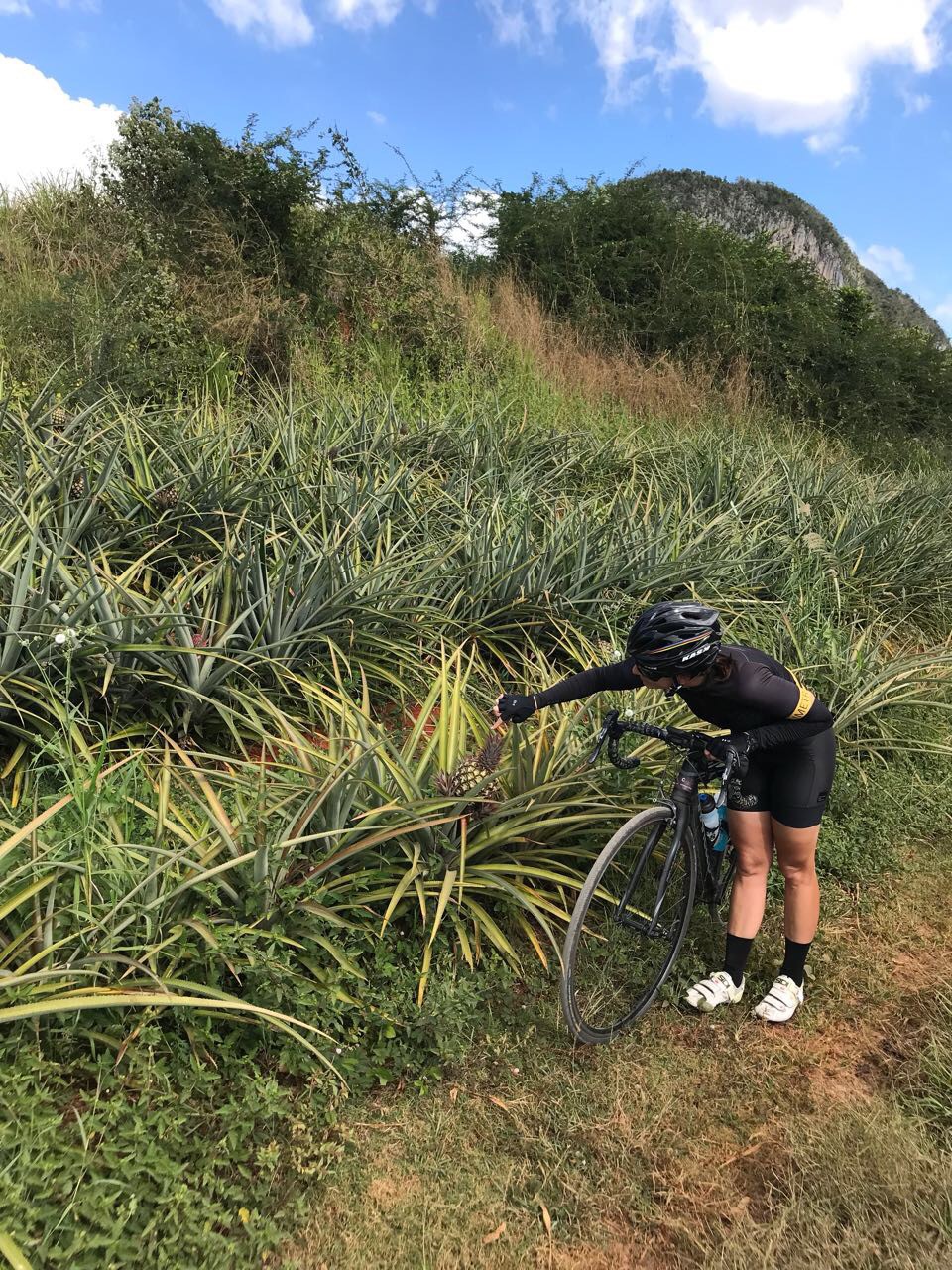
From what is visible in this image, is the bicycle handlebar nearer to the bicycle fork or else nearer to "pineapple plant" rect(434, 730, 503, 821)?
the bicycle fork

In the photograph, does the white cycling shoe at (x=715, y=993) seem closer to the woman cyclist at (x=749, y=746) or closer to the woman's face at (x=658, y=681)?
the woman cyclist at (x=749, y=746)

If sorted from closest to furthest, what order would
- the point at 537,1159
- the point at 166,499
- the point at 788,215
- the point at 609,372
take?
the point at 537,1159
the point at 166,499
the point at 609,372
the point at 788,215

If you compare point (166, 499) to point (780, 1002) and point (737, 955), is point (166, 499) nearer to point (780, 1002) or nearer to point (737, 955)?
point (737, 955)

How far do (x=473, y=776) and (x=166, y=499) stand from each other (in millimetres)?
2635

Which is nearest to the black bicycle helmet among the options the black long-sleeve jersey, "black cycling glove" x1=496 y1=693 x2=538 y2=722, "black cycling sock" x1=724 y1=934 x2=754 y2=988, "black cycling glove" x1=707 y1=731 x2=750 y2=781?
the black long-sleeve jersey

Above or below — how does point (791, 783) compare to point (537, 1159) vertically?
above

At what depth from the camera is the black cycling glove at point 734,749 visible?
2.57 metres

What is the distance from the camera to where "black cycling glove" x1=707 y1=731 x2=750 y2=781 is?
2566 mm

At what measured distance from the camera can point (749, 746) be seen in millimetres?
2588

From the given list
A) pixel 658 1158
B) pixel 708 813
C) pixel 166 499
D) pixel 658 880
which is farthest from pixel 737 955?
pixel 166 499

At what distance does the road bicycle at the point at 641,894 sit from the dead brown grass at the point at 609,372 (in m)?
6.90

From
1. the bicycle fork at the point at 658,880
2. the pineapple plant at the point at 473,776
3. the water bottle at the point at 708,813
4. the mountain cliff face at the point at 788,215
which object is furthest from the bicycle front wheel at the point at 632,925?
the mountain cliff face at the point at 788,215

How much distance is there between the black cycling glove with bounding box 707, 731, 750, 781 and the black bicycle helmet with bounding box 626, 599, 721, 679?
28cm

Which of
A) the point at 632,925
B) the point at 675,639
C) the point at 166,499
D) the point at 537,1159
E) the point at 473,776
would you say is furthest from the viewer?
the point at 166,499
